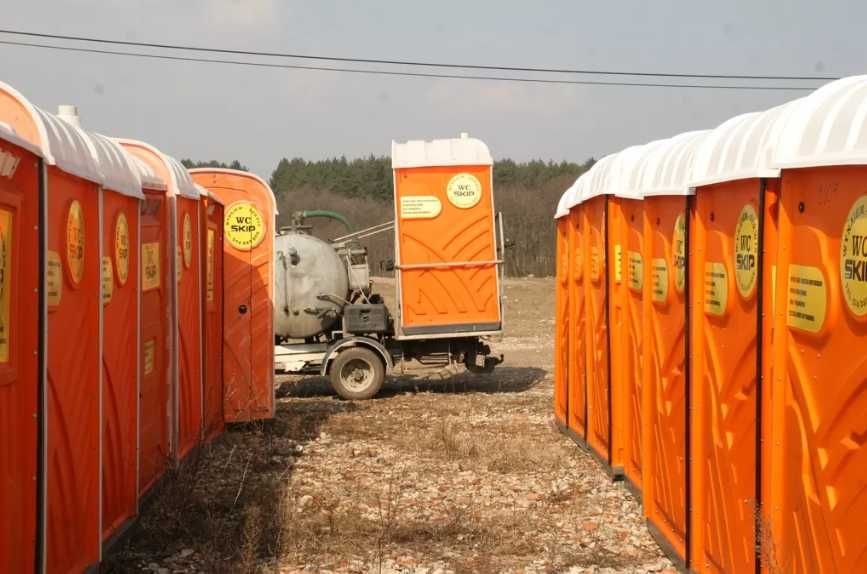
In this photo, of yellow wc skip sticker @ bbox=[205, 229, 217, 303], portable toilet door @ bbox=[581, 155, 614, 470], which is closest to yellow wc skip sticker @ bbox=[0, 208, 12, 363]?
portable toilet door @ bbox=[581, 155, 614, 470]

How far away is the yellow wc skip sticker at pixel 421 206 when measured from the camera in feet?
48.7

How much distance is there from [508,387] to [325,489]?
7.74 meters

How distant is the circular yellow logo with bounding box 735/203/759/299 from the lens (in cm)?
486

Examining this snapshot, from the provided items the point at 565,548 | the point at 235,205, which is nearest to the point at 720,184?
the point at 565,548

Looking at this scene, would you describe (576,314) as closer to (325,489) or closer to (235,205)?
(325,489)

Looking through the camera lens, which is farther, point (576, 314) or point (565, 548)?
point (576, 314)

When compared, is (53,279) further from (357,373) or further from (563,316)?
(357,373)

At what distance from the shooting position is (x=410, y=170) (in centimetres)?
1487

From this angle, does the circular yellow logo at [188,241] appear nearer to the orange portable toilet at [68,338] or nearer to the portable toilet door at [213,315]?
the portable toilet door at [213,315]

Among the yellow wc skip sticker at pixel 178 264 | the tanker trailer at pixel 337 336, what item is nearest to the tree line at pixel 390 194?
the tanker trailer at pixel 337 336

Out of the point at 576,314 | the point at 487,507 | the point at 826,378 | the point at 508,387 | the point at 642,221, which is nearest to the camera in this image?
the point at 826,378

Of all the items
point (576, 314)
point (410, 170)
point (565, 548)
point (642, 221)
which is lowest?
point (565, 548)

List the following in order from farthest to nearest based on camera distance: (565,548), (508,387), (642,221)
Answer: (508,387), (642,221), (565,548)

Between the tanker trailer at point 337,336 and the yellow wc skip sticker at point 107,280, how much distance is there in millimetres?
8451
